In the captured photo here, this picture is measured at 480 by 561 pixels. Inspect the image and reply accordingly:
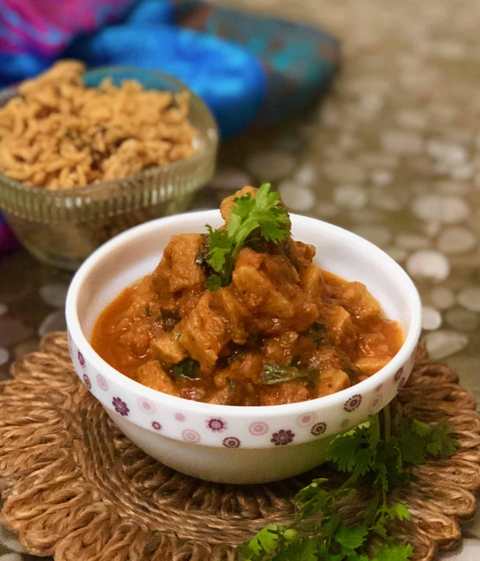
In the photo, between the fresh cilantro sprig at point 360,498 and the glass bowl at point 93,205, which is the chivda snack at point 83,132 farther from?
the fresh cilantro sprig at point 360,498

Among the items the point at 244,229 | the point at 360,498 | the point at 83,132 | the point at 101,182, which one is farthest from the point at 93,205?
the point at 360,498

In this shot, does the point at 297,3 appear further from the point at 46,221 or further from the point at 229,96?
the point at 46,221

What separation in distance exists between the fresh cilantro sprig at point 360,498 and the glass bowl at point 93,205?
63cm

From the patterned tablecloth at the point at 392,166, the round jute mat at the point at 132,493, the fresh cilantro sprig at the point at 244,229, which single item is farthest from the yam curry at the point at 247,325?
the patterned tablecloth at the point at 392,166

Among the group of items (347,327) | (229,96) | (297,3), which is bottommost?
(297,3)

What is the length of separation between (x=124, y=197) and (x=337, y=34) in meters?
1.23

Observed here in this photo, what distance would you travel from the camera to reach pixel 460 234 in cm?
172

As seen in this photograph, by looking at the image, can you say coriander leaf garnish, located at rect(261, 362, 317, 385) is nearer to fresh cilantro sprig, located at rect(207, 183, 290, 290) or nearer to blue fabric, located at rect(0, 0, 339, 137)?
fresh cilantro sprig, located at rect(207, 183, 290, 290)

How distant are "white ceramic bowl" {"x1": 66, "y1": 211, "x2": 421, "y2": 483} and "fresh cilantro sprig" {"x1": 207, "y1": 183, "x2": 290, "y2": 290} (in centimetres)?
15

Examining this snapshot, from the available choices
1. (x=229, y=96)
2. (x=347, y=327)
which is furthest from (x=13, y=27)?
(x=347, y=327)

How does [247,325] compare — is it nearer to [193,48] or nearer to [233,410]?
[233,410]

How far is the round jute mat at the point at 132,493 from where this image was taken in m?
1.02

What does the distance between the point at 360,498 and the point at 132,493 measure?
10.6 inches

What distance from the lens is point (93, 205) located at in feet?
4.93
